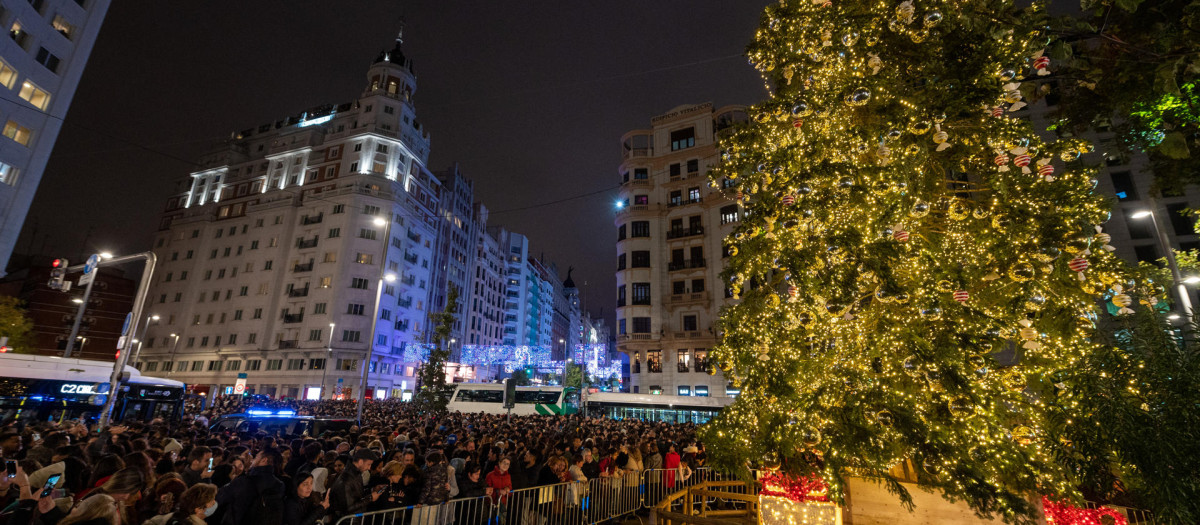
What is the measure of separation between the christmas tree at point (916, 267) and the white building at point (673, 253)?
35888 millimetres

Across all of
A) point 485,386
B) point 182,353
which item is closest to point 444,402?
point 485,386

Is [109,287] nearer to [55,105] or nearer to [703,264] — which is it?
[55,105]

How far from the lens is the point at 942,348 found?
17.8 feet

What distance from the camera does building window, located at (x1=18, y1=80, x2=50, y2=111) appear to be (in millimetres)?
31938

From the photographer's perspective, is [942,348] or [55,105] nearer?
[942,348]

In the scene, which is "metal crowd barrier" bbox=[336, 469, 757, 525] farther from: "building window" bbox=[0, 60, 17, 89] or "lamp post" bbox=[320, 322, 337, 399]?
"lamp post" bbox=[320, 322, 337, 399]

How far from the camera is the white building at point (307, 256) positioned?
59188 millimetres

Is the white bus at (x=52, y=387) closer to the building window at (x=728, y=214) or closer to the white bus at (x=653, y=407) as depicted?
the white bus at (x=653, y=407)

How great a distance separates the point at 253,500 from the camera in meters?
5.90

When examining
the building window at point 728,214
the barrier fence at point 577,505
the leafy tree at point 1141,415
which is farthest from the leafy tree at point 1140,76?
the building window at point 728,214

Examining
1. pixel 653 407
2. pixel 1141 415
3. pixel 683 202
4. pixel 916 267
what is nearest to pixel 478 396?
pixel 653 407

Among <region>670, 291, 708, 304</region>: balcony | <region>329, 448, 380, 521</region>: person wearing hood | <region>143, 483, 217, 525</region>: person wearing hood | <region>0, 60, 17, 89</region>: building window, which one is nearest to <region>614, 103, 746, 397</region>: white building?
<region>670, 291, 708, 304</region>: balcony

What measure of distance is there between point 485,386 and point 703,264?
891 inches

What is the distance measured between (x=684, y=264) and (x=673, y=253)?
1.91 metres
